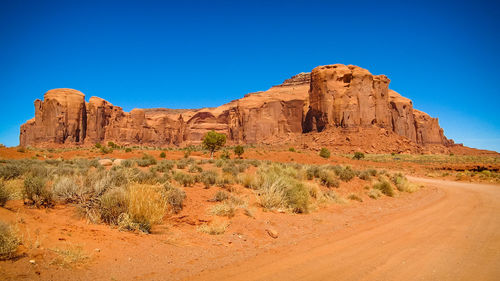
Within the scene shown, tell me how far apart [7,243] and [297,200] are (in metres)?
6.84

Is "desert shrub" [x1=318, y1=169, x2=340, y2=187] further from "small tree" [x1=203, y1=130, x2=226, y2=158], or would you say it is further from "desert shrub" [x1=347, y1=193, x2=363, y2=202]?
"small tree" [x1=203, y1=130, x2=226, y2=158]

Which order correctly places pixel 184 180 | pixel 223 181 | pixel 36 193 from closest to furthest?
pixel 36 193, pixel 184 180, pixel 223 181

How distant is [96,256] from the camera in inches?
156

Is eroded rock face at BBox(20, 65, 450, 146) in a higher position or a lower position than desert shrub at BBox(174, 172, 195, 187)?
higher

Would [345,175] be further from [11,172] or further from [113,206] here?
[11,172]

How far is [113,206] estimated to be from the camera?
554 centimetres

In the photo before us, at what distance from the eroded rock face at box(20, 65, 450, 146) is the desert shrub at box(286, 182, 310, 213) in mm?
58640

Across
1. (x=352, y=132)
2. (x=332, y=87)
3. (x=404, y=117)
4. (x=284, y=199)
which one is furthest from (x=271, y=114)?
(x=284, y=199)

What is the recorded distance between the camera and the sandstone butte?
64562 millimetres

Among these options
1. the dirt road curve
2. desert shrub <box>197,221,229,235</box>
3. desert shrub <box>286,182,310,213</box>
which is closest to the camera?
the dirt road curve

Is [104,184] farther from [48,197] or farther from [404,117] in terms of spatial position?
[404,117]

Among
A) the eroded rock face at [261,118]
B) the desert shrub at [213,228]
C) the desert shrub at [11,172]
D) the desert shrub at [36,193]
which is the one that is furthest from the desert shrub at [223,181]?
the eroded rock face at [261,118]

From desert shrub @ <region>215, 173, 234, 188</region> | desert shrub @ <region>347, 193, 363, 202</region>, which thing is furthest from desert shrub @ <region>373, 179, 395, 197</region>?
desert shrub @ <region>215, 173, 234, 188</region>

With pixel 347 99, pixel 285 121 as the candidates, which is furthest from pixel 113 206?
pixel 285 121
